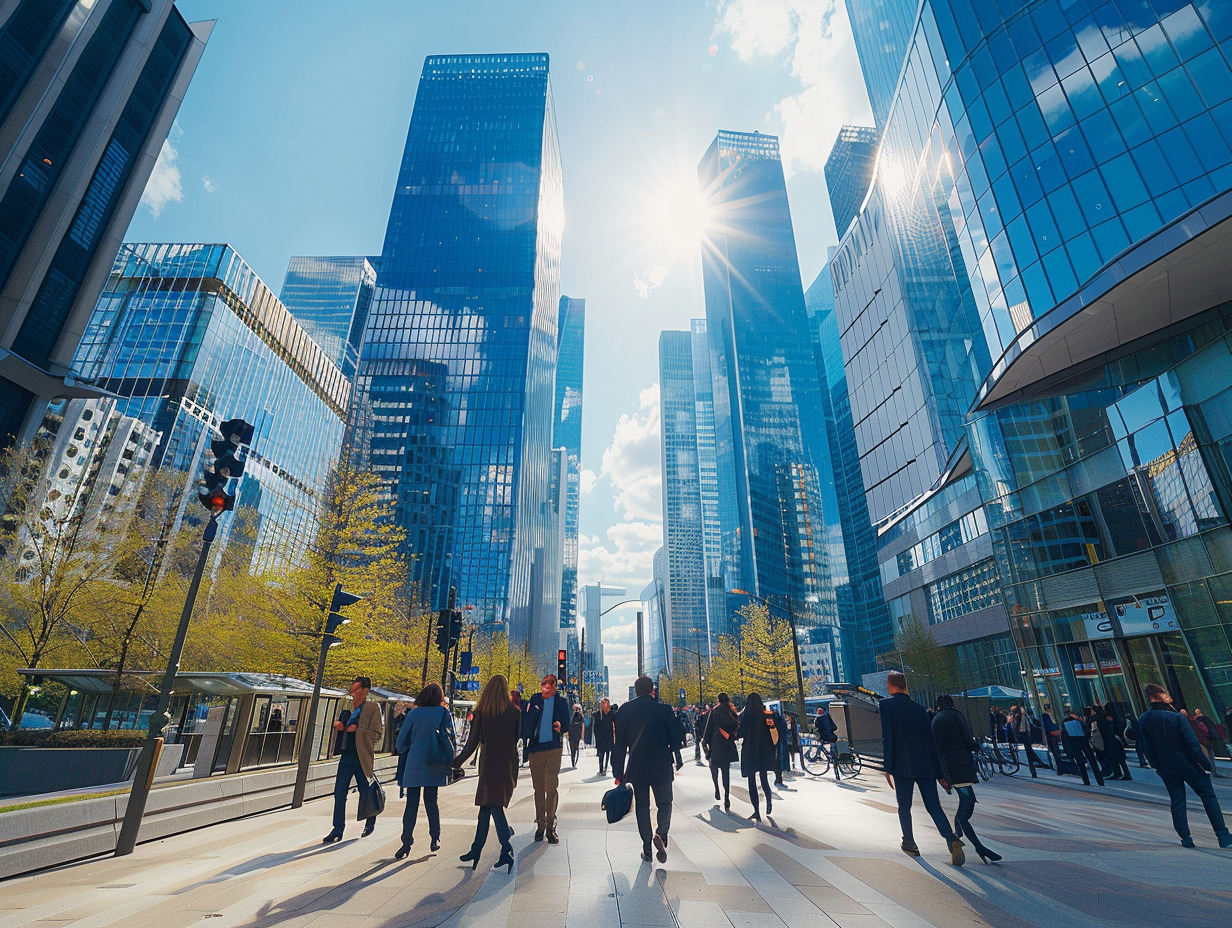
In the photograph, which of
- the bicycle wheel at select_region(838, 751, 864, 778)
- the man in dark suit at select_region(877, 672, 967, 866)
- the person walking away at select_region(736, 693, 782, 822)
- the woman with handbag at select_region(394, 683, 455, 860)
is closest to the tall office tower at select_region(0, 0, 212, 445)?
the woman with handbag at select_region(394, 683, 455, 860)

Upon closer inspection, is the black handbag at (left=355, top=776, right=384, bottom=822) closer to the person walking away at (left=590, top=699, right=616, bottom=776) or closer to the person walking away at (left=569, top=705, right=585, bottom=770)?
the person walking away at (left=590, top=699, right=616, bottom=776)

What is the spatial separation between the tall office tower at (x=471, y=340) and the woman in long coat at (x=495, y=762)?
85608 mm

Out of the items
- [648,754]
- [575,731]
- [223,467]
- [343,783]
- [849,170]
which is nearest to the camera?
[648,754]

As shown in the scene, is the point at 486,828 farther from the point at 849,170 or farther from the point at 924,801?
the point at 849,170

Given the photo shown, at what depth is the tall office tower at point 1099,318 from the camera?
19.3 metres

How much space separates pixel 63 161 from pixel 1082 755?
178ft

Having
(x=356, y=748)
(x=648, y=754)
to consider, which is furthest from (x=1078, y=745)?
(x=356, y=748)

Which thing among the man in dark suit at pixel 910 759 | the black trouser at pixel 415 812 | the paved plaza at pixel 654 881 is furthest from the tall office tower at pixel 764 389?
the black trouser at pixel 415 812

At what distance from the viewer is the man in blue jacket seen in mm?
7488

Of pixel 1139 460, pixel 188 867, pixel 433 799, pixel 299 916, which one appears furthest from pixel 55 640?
pixel 1139 460

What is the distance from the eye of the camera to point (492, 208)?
126 meters

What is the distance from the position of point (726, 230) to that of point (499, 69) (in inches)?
3093

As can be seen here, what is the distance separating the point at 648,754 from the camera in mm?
6828

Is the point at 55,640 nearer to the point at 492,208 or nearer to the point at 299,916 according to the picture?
the point at 299,916
